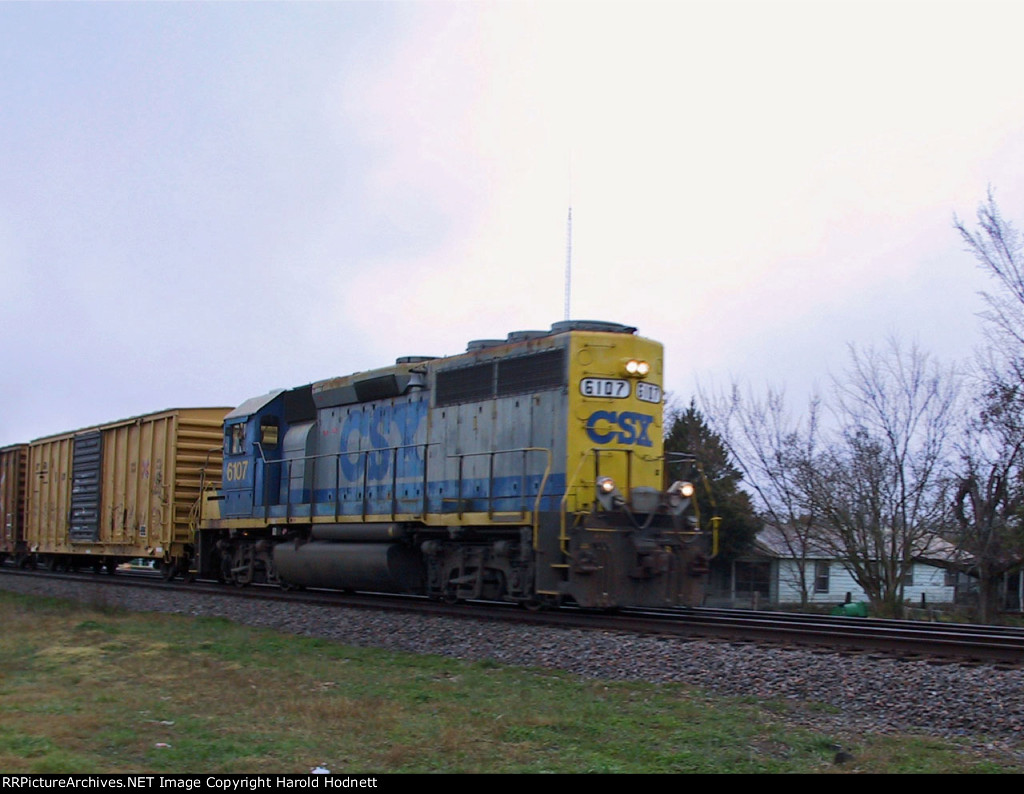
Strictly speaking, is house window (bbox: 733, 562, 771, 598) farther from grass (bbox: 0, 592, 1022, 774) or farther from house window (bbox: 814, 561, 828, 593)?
grass (bbox: 0, 592, 1022, 774)

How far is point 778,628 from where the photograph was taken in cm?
1075

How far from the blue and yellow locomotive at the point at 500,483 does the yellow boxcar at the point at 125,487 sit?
3364mm

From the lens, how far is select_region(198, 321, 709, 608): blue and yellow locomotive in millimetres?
11539

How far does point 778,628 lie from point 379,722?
5.48 meters

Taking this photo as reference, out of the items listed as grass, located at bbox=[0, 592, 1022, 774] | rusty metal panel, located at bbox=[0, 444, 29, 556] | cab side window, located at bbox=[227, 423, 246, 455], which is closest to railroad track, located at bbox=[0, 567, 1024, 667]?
grass, located at bbox=[0, 592, 1022, 774]

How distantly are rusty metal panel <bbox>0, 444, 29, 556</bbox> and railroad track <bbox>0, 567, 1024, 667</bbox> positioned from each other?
14.2 metres

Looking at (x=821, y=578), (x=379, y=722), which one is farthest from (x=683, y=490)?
(x=821, y=578)

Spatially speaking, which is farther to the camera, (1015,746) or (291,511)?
(291,511)

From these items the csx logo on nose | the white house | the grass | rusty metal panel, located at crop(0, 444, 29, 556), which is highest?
the csx logo on nose

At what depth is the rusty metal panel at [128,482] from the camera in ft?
64.8
